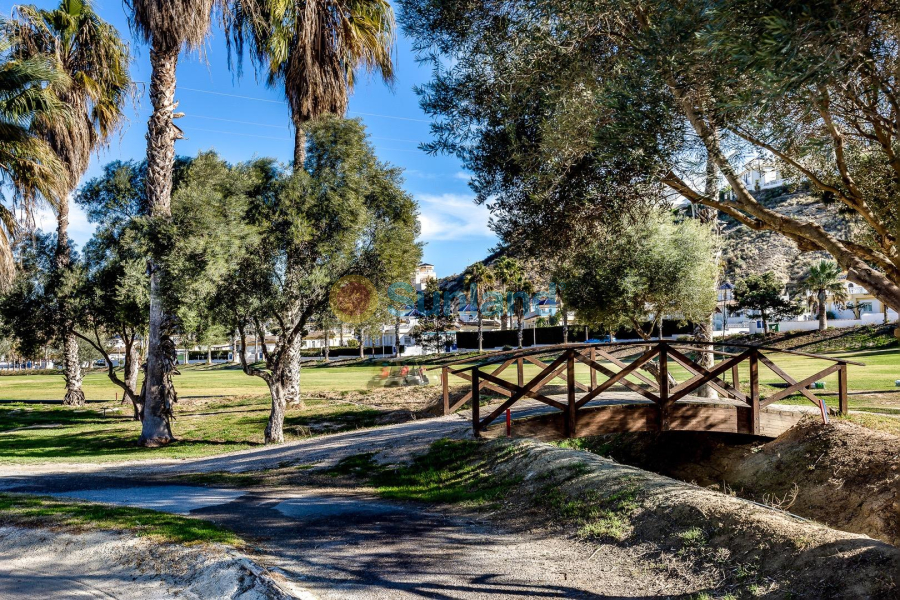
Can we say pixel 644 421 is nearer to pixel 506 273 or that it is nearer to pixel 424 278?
pixel 506 273

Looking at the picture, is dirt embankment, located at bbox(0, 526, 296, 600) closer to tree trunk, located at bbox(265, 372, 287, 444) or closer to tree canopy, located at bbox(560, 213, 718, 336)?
tree trunk, located at bbox(265, 372, 287, 444)

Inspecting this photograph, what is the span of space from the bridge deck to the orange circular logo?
240 inches

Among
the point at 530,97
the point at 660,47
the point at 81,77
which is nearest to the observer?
the point at 660,47

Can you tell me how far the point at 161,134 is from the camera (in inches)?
711

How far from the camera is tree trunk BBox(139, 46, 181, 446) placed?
17906 mm

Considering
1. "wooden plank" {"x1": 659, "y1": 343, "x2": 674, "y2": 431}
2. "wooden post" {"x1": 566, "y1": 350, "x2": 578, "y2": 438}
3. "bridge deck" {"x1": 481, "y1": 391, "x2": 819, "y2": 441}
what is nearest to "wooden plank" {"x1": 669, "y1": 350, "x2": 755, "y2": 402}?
"wooden plank" {"x1": 659, "y1": 343, "x2": 674, "y2": 431}

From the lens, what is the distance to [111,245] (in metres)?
24.4

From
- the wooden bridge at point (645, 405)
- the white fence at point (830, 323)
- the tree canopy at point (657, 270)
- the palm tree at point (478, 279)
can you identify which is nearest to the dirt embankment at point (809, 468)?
the wooden bridge at point (645, 405)

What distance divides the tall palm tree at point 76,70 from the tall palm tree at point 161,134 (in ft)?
22.6

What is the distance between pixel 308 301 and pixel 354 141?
4679 millimetres

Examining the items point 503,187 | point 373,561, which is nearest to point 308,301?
point 503,187

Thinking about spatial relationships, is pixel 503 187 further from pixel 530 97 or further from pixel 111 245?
pixel 111 245

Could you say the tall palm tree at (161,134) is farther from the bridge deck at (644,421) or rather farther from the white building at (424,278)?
the white building at (424,278)

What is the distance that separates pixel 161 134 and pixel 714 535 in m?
18.1
